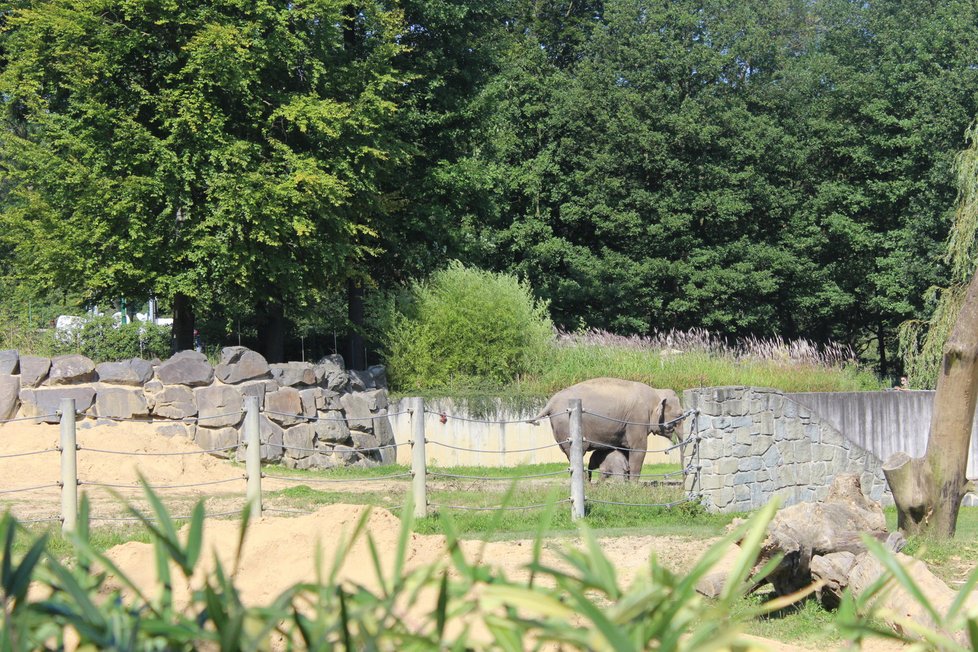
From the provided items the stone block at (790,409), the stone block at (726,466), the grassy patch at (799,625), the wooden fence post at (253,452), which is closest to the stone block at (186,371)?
the wooden fence post at (253,452)

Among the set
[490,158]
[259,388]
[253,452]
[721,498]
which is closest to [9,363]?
[259,388]

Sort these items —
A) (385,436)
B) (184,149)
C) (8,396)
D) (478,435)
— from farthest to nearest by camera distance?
(478,435)
(184,149)
(385,436)
(8,396)

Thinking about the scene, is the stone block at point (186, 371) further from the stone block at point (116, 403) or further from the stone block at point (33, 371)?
the stone block at point (33, 371)

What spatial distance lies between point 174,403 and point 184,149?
546 centimetres

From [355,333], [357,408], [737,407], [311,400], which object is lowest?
[357,408]

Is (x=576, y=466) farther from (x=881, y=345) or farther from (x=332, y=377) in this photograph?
(x=881, y=345)

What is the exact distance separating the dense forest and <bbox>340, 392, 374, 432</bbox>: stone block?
3.27 meters

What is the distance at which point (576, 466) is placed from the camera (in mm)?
12141

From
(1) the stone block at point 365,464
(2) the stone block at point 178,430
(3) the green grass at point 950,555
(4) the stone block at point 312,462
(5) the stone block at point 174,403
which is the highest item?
(5) the stone block at point 174,403

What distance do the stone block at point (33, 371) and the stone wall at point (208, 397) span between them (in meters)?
0.01

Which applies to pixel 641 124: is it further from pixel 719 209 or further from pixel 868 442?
pixel 868 442

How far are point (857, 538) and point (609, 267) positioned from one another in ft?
83.0

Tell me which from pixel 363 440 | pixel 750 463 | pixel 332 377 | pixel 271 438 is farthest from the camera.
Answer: pixel 363 440

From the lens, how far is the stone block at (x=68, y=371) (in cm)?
1608
